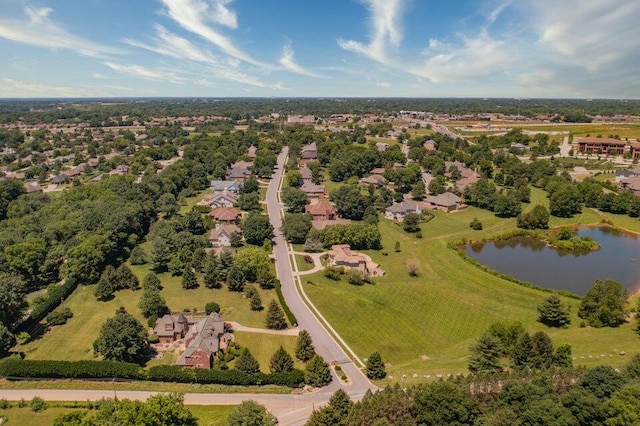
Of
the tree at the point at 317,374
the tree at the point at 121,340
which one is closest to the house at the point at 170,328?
the tree at the point at 121,340

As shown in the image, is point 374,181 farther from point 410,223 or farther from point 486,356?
point 486,356

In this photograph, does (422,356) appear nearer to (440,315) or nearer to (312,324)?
(440,315)

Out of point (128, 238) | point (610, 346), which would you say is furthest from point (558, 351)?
point (128, 238)

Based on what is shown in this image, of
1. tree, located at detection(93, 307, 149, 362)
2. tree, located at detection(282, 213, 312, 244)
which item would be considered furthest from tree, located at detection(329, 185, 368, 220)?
tree, located at detection(93, 307, 149, 362)

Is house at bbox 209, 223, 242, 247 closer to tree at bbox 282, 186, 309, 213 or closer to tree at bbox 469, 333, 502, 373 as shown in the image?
tree at bbox 282, 186, 309, 213

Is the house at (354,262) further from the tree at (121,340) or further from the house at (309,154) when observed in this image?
the house at (309,154)
